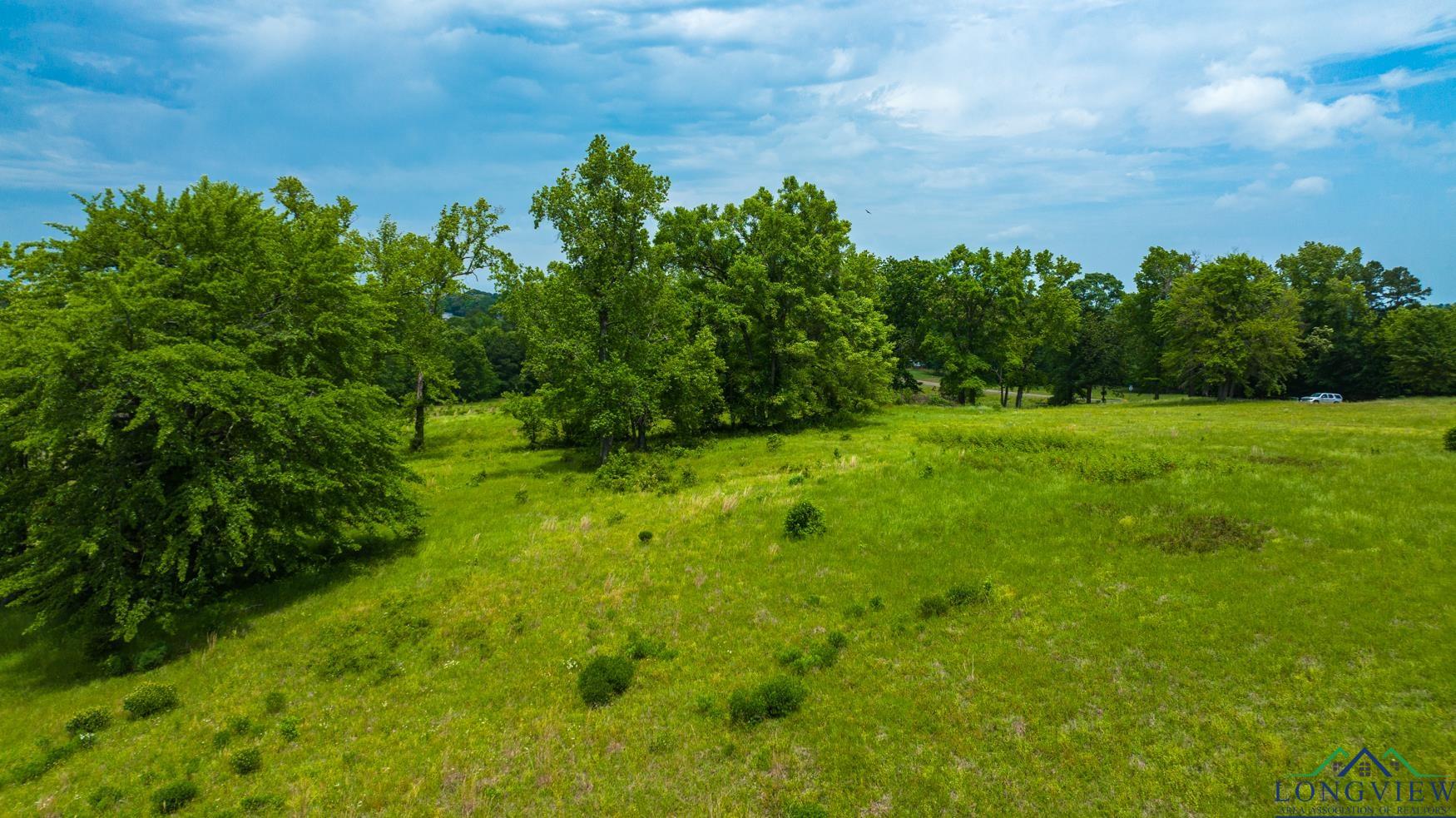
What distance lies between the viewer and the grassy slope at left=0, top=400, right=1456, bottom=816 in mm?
10992

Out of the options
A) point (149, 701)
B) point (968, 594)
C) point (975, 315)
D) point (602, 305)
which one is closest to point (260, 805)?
point (149, 701)

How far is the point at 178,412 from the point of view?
17906mm

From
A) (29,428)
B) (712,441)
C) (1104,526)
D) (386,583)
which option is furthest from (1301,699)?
(712,441)

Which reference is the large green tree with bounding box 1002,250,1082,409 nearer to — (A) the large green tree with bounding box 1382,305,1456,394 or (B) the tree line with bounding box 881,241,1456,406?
(B) the tree line with bounding box 881,241,1456,406

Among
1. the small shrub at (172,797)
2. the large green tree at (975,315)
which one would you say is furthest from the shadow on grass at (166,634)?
the large green tree at (975,315)

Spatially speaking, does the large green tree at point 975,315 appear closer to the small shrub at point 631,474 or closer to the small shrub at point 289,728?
the small shrub at point 631,474

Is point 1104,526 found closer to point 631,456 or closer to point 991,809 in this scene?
point 991,809

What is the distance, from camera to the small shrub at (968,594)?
1697 centimetres

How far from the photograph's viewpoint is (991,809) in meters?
10.0

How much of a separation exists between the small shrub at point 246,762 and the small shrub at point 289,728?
2.43 feet

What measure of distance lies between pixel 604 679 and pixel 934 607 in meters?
9.76

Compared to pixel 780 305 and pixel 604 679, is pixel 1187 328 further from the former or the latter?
pixel 604 679

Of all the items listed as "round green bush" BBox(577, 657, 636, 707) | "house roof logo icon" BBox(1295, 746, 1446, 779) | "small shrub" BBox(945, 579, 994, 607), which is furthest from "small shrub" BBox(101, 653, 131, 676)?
"house roof logo icon" BBox(1295, 746, 1446, 779)

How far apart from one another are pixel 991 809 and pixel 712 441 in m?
37.1
